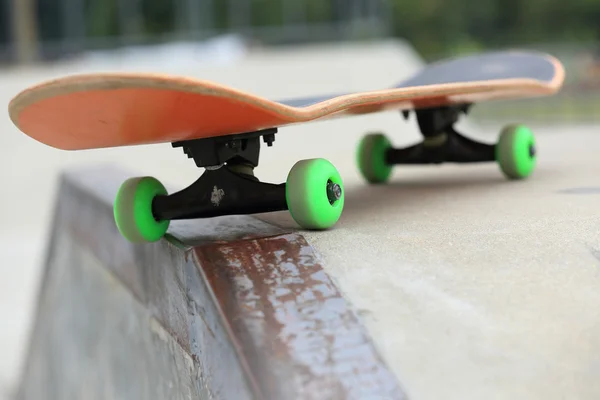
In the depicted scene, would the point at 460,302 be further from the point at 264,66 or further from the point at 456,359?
the point at 264,66

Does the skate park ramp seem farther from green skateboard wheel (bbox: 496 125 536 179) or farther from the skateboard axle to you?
green skateboard wheel (bbox: 496 125 536 179)

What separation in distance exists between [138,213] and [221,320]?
2.10 ft

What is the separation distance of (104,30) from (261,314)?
12.4m

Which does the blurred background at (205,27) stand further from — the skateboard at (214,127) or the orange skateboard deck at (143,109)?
the orange skateboard deck at (143,109)

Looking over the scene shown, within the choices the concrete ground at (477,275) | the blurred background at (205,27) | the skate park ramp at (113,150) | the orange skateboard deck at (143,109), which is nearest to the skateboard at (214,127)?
the orange skateboard deck at (143,109)

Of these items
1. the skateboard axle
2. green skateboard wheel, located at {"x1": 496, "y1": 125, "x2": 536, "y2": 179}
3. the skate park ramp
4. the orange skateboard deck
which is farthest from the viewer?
the skate park ramp

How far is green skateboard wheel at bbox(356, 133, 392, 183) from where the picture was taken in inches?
121

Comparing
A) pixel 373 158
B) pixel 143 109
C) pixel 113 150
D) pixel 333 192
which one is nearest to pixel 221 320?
pixel 143 109

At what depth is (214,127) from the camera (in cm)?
175

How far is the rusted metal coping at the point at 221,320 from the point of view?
1.35 metres

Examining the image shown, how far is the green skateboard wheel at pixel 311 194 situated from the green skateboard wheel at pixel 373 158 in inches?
44.4

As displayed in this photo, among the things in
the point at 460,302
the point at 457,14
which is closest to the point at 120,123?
the point at 460,302

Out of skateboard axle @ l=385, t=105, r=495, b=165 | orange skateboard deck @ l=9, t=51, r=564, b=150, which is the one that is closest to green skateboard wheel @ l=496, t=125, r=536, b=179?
skateboard axle @ l=385, t=105, r=495, b=165

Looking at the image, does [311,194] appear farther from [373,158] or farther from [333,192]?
[373,158]
